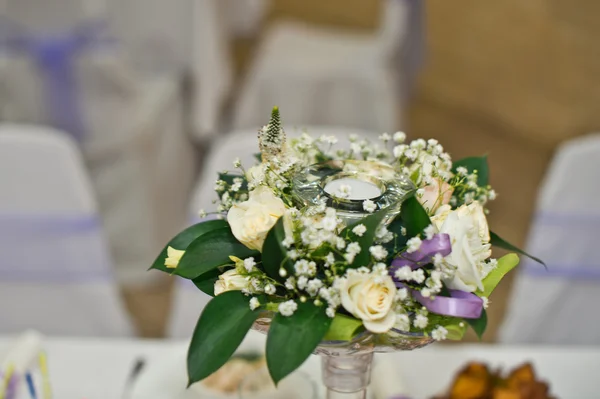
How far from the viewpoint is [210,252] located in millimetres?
828

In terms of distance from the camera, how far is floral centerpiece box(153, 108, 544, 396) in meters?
0.75

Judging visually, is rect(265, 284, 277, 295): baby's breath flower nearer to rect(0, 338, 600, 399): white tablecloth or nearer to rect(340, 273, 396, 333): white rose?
rect(340, 273, 396, 333): white rose

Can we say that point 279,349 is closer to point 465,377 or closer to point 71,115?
point 465,377

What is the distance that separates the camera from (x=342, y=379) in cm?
89

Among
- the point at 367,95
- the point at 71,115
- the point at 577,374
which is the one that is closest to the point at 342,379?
the point at 577,374

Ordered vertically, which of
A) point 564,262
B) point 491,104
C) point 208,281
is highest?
point 208,281

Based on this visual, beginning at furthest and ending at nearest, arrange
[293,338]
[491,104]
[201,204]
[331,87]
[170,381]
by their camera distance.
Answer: [491,104] < [331,87] < [201,204] < [170,381] < [293,338]

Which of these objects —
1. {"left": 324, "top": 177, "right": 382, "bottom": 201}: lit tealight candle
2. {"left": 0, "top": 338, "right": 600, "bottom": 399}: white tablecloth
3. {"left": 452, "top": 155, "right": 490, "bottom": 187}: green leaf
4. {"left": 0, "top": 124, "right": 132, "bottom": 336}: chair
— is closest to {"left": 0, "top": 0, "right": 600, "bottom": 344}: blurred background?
{"left": 0, "top": 124, "right": 132, "bottom": 336}: chair

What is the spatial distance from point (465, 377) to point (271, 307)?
17.8 inches

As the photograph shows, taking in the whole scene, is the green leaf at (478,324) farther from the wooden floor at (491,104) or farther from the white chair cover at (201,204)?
the wooden floor at (491,104)

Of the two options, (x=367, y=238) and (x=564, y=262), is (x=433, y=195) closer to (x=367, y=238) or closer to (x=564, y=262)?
(x=367, y=238)

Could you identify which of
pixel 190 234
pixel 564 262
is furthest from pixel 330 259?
pixel 564 262

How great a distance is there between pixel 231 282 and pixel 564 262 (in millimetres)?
1083

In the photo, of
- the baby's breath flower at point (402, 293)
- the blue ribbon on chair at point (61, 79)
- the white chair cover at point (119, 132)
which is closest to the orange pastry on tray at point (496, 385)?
the baby's breath flower at point (402, 293)
